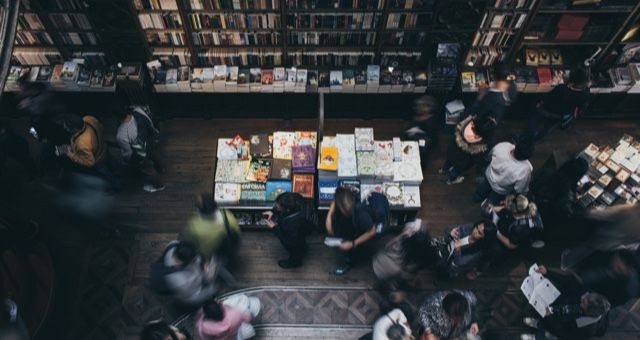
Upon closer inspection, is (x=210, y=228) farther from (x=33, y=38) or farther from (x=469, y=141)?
(x=33, y=38)

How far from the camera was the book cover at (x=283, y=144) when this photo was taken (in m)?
7.51

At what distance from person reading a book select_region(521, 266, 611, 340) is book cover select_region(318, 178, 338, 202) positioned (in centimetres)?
309

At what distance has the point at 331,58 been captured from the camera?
843cm

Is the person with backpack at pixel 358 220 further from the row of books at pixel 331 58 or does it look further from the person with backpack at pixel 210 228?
the row of books at pixel 331 58

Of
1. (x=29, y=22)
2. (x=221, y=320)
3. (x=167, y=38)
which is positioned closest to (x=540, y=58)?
(x=167, y=38)

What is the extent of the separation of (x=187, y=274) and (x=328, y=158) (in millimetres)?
2707

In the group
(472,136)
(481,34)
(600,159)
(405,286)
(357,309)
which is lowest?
(357,309)

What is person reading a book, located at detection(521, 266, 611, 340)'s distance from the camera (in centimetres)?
534

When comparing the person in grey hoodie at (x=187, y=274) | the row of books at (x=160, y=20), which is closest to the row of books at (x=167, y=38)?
the row of books at (x=160, y=20)

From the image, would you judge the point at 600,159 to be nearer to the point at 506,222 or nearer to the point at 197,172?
the point at 506,222

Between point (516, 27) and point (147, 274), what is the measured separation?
7.19m

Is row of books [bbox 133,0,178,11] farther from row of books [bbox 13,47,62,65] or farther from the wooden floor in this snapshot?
the wooden floor

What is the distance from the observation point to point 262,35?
8.16 meters

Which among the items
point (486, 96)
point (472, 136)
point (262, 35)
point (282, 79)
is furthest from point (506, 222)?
point (262, 35)
